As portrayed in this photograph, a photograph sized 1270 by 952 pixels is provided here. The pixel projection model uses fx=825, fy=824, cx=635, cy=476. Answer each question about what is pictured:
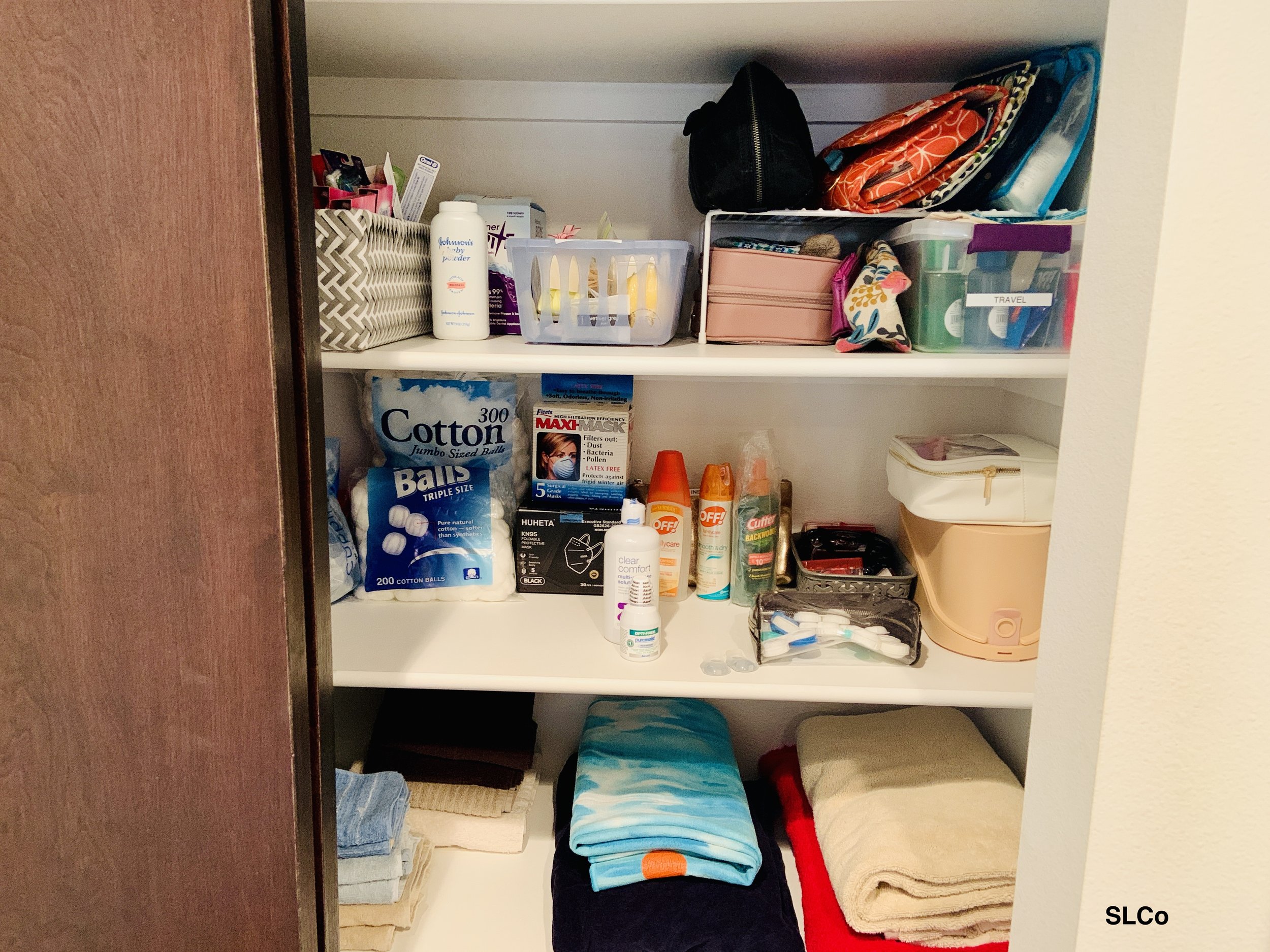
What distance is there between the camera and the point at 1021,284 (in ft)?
3.18

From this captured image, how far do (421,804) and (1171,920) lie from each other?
95 cm

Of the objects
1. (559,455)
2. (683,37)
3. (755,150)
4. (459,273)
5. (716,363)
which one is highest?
(683,37)

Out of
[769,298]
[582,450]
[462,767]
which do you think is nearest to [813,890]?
[462,767]

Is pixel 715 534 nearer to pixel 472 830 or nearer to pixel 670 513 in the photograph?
pixel 670 513

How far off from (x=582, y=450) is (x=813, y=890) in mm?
679

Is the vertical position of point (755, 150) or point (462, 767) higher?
point (755, 150)

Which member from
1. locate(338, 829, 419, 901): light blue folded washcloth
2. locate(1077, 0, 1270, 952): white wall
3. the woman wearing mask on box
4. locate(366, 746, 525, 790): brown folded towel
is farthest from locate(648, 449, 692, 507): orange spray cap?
locate(1077, 0, 1270, 952): white wall

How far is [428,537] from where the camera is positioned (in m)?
1.20

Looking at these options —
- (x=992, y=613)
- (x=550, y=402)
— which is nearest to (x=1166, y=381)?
(x=992, y=613)

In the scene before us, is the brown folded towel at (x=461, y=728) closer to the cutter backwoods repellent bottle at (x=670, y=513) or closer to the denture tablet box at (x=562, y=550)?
the denture tablet box at (x=562, y=550)

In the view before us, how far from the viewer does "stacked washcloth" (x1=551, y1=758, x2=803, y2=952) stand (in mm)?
1005

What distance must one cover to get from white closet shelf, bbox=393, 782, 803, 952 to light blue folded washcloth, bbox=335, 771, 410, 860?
0.14m

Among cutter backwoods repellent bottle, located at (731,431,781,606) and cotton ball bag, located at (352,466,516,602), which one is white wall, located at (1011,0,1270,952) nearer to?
cutter backwoods repellent bottle, located at (731,431,781,606)

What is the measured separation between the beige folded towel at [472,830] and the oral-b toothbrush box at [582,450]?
477 millimetres
